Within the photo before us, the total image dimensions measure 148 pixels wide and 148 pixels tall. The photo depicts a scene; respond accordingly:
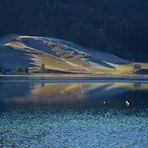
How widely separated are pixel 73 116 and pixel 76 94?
32.6m

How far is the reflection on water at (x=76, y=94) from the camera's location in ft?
343

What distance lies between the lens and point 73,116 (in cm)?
8650

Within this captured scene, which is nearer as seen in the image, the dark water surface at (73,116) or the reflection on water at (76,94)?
the dark water surface at (73,116)

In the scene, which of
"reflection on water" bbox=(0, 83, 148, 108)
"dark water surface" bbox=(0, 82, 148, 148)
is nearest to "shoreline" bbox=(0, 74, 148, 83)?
"reflection on water" bbox=(0, 83, 148, 108)

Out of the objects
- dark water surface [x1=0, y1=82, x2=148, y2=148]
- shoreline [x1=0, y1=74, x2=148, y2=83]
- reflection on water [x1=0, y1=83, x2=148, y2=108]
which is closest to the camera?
dark water surface [x1=0, y1=82, x2=148, y2=148]

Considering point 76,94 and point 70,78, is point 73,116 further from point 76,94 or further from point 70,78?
point 70,78

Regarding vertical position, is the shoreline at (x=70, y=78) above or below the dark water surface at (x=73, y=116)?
below

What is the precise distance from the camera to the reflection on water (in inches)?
4119

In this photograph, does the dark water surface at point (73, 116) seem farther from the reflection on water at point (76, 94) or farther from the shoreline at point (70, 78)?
the shoreline at point (70, 78)

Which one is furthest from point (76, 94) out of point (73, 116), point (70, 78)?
point (70, 78)

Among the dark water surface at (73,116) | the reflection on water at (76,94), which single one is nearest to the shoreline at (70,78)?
the reflection on water at (76,94)

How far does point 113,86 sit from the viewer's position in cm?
14100

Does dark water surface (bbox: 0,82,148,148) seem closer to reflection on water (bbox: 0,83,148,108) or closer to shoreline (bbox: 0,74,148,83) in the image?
reflection on water (bbox: 0,83,148,108)

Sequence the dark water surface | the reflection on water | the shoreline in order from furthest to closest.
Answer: the shoreline < the reflection on water < the dark water surface
